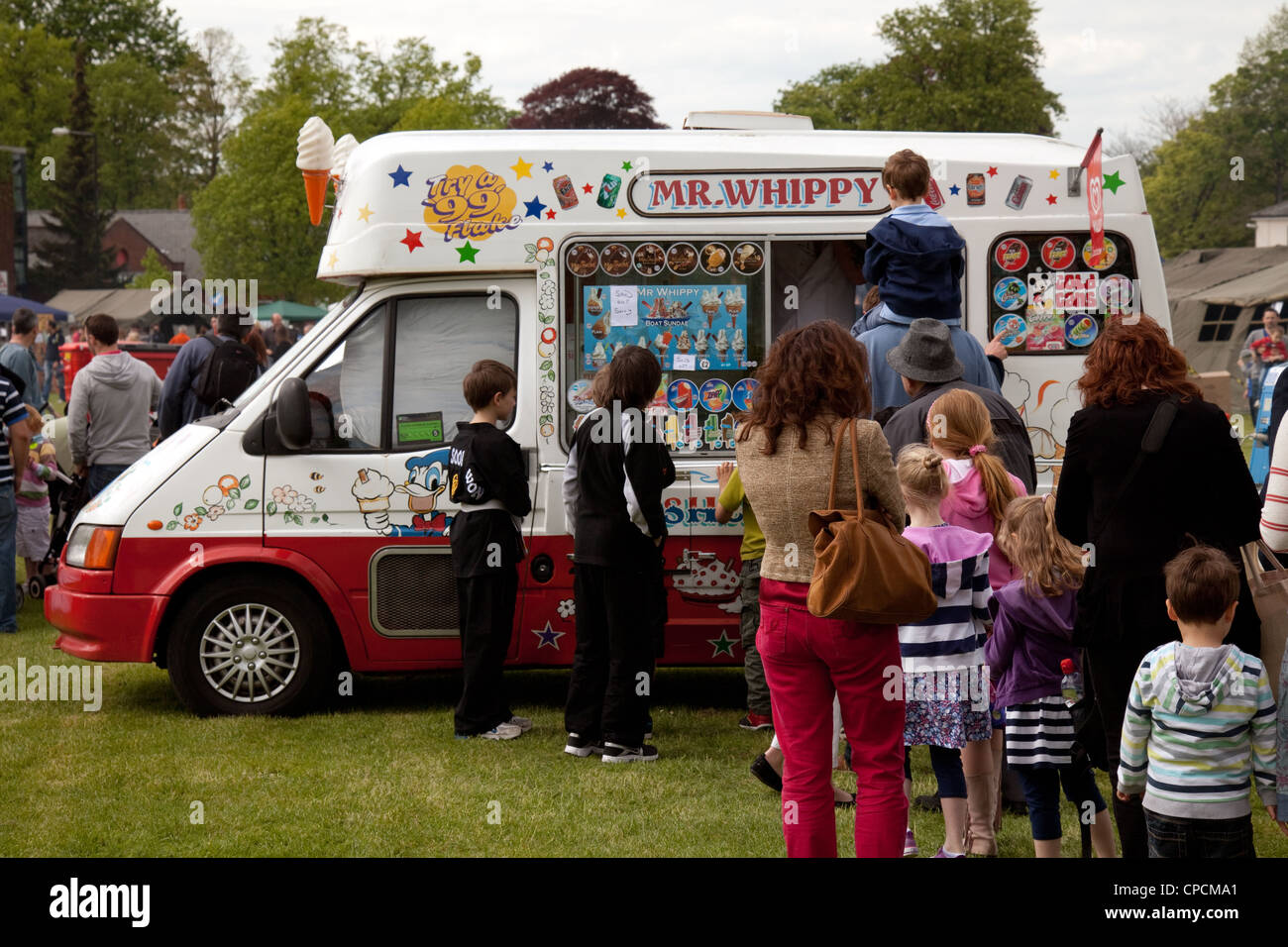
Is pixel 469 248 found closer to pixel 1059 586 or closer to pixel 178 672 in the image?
pixel 178 672

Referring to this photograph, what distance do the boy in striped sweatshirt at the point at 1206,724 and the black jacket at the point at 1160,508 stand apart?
35 cm

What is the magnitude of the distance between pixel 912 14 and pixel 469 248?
163 ft

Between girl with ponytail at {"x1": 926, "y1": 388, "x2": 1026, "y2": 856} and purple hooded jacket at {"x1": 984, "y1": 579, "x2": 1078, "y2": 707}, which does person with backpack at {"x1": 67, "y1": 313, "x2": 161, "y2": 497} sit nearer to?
girl with ponytail at {"x1": 926, "y1": 388, "x2": 1026, "y2": 856}

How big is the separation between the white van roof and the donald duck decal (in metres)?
0.98

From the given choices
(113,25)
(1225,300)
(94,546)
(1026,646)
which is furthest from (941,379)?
(113,25)

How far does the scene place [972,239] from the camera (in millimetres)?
7156

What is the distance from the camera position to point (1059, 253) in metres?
7.16

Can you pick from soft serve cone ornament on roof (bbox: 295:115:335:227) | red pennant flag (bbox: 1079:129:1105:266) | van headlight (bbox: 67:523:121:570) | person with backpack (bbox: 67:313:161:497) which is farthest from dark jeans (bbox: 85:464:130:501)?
red pennant flag (bbox: 1079:129:1105:266)

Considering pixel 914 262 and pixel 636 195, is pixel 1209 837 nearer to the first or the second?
pixel 914 262

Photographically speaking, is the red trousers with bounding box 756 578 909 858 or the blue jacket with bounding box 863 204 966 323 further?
the blue jacket with bounding box 863 204 966 323

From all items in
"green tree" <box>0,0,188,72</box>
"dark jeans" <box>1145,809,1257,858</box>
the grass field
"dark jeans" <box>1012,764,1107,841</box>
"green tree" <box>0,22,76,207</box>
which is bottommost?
the grass field

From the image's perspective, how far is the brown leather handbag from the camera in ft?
13.6

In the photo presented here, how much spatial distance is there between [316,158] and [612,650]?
3150mm

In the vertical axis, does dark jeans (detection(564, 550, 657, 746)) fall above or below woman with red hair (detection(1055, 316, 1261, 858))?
below
